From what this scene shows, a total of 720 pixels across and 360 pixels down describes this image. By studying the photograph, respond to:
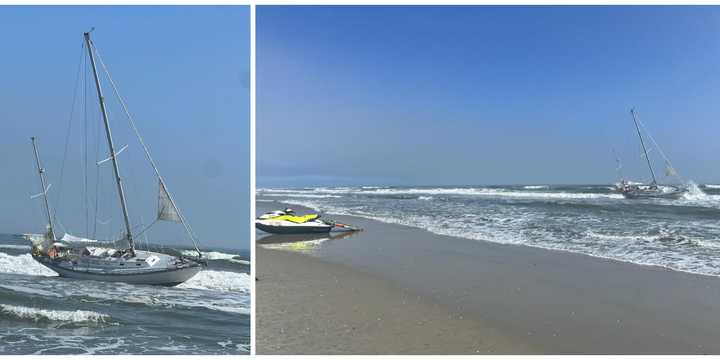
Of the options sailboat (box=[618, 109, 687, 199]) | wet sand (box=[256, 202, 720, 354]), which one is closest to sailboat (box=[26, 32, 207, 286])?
wet sand (box=[256, 202, 720, 354])

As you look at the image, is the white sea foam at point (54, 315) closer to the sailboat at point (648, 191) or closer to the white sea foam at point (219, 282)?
the white sea foam at point (219, 282)

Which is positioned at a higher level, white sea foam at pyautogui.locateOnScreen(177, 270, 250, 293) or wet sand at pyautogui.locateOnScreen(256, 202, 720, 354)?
wet sand at pyautogui.locateOnScreen(256, 202, 720, 354)

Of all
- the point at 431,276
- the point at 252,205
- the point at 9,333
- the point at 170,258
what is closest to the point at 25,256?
the point at 170,258

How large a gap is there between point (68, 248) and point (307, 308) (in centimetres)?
1866

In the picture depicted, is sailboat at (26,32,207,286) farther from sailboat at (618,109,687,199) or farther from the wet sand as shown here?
sailboat at (618,109,687,199)

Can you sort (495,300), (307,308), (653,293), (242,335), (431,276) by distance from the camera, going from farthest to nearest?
(242,335) < (431,276) < (653,293) < (495,300) < (307,308)

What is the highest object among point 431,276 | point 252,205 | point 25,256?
point 252,205

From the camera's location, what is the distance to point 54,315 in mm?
9898

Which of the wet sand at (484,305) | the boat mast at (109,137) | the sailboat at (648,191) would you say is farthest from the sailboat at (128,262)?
the sailboat at (648,191)

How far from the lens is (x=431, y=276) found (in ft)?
22.2

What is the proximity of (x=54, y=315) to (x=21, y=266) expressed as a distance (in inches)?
631

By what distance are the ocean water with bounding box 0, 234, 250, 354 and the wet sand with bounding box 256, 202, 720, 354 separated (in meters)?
3.40

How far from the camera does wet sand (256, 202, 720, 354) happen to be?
13.1 feet

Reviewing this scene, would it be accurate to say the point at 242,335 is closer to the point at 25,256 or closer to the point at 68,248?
the point at 68,248
